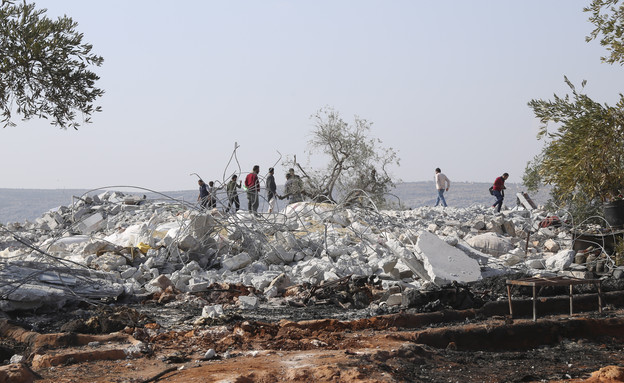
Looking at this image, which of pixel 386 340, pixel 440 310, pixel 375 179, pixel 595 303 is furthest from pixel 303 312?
pixel 375 179

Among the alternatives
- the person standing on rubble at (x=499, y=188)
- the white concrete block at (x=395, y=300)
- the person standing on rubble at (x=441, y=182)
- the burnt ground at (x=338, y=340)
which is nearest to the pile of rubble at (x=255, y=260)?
the white concrete block at (x=395, y=300)

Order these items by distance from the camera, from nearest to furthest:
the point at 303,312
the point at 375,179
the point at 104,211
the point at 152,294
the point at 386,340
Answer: the point at 386,340
the point at 303,312
the point at 152,294
the point at 104,211
the point at 375,179

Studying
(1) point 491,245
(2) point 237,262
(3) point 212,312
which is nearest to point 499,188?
(1) point 491,245

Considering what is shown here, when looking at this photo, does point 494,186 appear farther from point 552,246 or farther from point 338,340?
point 338,340

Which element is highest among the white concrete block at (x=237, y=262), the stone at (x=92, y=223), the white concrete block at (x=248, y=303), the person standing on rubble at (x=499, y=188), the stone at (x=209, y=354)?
the person standing on rubble at (x=499, y=188)

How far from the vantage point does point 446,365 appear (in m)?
4.77

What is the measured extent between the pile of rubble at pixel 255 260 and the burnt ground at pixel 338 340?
1.52 feet

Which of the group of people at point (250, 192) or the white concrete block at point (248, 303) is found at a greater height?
the group of people at point (250, 192)

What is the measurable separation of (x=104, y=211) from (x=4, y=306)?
12.1m

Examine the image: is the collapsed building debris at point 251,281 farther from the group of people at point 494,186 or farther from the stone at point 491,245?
the group of people at point 494,186

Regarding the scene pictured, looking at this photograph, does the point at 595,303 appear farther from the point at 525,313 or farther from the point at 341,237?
the point at 341,237

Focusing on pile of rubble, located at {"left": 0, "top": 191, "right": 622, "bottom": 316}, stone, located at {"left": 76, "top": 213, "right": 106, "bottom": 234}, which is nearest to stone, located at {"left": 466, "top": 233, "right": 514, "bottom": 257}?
pile of rubble, located at {"left": 0, "top": 191, "right": 622, "bottom": 316}

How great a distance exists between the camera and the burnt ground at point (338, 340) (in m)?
4.49

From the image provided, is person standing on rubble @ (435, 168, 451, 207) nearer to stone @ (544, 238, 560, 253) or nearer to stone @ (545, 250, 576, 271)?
stone @ (544, 238, 560, 253)
